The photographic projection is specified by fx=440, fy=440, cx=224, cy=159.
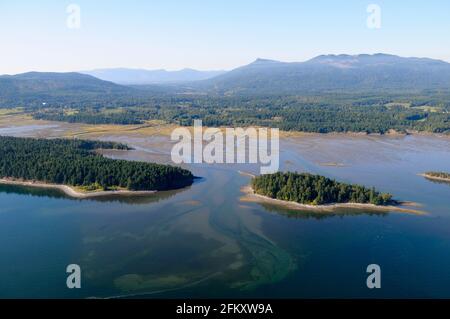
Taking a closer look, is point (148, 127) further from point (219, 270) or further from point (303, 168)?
point (219, 270)

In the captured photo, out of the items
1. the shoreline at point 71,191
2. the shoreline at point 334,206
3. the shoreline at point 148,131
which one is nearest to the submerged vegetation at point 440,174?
the shoreline at point 334,206

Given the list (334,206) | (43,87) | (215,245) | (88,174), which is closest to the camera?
(215,245)

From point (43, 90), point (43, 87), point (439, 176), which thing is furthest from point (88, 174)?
point (43, 87)

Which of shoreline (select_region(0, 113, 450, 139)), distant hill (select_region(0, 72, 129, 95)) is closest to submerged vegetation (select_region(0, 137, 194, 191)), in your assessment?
shoreline (select_region(0, 113, 450, 139))

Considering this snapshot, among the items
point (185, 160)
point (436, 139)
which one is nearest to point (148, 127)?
point (185, 160)

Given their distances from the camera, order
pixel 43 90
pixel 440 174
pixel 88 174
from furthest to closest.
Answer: pixel 43 90, pixel 440 174, pixel 88 174

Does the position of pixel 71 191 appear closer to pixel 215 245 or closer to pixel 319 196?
pixel 215 245

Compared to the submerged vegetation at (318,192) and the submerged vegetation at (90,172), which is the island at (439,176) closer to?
the submerged vegetation at (318,192)
